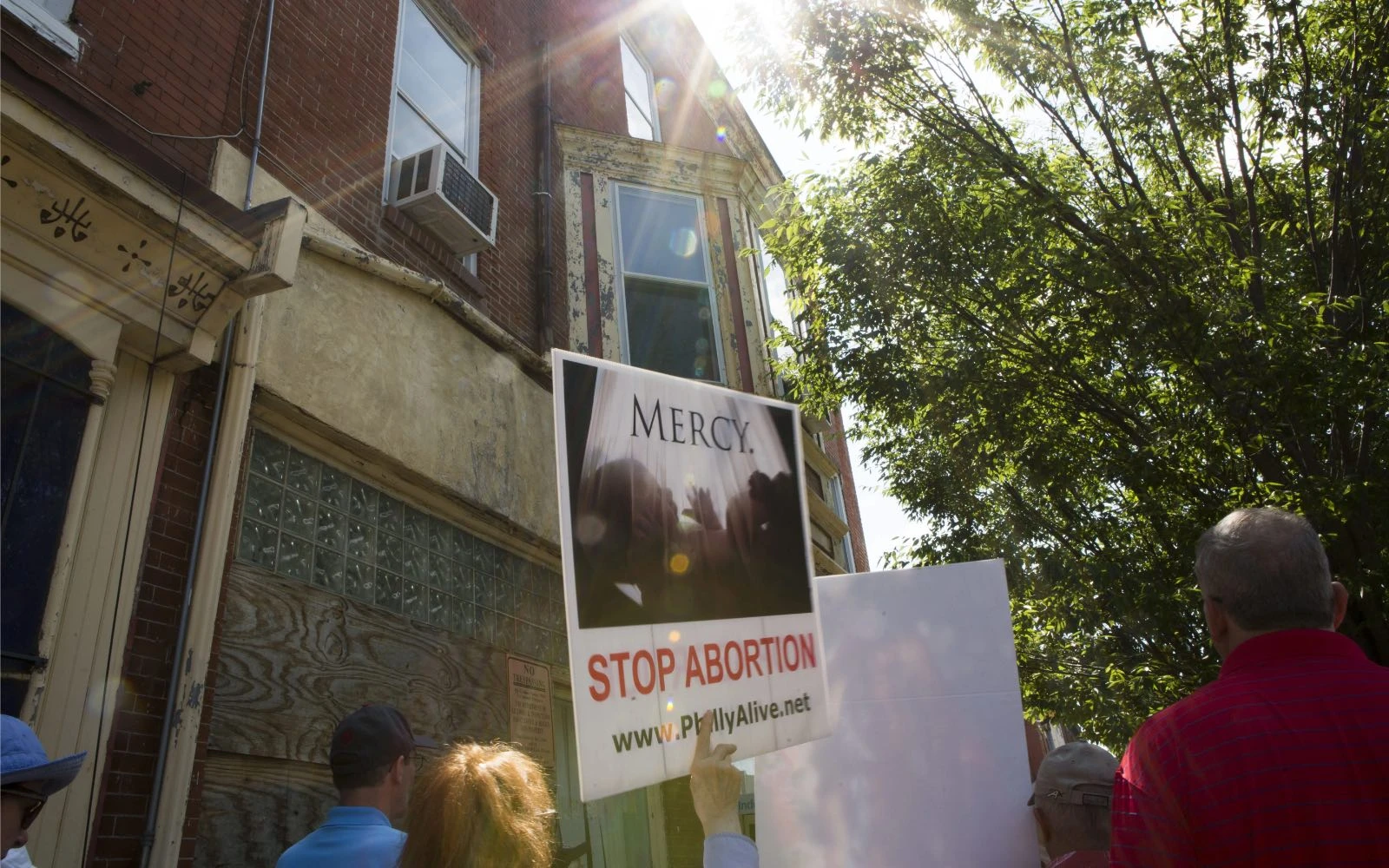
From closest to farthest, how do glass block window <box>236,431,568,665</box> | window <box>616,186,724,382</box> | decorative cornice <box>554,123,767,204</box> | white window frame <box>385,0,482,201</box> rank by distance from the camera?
glass block window <box>236,431,568,665</box>
white window frame <box>385,0,482,201</box>
window <box>616,186,724,382</box>
decorative cornice <box>554,123,767,204</box>

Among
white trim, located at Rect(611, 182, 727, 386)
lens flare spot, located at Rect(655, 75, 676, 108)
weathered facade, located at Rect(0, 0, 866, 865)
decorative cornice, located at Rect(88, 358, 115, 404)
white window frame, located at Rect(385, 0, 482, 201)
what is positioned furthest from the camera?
lens flare spot, located at Rect(655, 75, 676, 108)

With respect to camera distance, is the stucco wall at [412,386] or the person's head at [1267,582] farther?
the stucco wall at [412,386]

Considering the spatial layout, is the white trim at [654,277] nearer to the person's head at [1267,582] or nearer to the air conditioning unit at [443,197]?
the air conditioning unit at [443,197]

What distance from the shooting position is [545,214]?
25.1 feet

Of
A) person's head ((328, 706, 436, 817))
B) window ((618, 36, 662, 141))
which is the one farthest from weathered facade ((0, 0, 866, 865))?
window ((618, 36, 662, 141))

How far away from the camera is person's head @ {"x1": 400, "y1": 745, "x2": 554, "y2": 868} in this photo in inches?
79.5

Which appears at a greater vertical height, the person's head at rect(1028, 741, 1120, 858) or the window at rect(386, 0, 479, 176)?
the window at rect(386, 0, 479, 176)

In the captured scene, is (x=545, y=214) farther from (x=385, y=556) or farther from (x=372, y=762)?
(x=372, y=762)

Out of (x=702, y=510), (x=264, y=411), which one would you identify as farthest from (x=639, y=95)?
(x=702, y=510)

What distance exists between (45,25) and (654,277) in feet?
16.7

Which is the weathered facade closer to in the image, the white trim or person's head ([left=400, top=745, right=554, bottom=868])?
the white trim

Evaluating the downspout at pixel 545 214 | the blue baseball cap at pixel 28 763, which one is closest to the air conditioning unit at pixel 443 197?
the downspout at pixel 545 214

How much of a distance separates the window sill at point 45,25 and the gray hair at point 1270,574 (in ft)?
14.8

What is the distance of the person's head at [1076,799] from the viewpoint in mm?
2533
